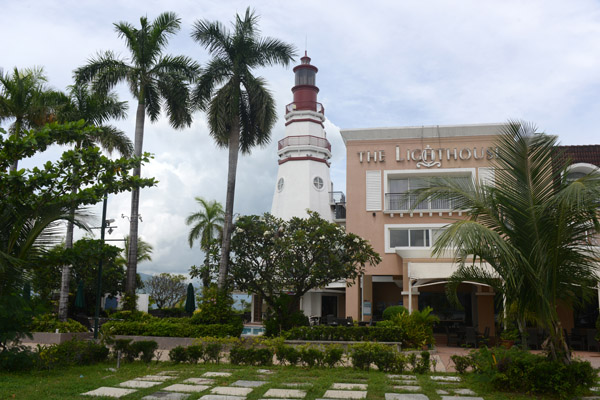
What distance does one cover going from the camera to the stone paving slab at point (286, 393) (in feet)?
27.2

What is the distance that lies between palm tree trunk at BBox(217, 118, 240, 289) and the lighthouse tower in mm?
10830

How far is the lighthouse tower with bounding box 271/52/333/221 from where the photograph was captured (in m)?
32.0

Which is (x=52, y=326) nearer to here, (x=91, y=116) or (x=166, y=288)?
(x=91, y=116)

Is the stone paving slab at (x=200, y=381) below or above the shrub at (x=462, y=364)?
below

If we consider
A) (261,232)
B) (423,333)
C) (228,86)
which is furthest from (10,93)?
(423,333)

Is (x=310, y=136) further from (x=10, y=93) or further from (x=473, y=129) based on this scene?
(x=10, y=93)

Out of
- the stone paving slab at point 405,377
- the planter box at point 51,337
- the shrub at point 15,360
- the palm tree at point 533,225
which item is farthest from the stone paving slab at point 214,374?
the planter box at point 51,337

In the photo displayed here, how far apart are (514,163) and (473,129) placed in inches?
560

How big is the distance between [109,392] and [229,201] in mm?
12399

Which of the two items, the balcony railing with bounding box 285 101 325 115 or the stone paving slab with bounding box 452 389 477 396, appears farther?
the balcony railing with bounding box 285 101 325 115

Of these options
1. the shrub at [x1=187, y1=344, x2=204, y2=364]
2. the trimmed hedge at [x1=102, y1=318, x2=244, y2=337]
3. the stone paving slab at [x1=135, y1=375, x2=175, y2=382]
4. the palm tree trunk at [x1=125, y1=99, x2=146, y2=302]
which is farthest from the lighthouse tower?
the stone paving slab at [x1=135, y1=375, x2=175, y2=382]

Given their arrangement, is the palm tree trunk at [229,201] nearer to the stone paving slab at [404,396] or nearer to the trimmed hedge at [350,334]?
the trimmed hedge at [350,334]

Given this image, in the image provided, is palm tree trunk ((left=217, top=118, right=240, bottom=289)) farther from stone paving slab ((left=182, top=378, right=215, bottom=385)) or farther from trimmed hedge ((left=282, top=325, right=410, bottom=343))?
stone paving slab ((left=182, top=378, right=215, bottom=385))

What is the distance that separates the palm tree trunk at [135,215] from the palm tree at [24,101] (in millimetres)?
3115
